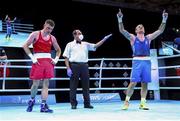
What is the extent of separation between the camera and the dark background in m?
11.5

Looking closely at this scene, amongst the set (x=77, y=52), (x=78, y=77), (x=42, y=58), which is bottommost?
(x=78, y=77)

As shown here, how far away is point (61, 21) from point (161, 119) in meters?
8.35

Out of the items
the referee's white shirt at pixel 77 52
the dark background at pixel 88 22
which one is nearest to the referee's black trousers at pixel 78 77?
the referee's white shirt at pixel 77 52

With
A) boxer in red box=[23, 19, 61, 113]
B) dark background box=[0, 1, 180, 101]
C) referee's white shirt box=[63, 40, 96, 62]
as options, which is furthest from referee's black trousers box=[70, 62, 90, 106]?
dark background box=[0, 1, 180, 101]

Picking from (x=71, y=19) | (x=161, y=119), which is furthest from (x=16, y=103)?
(x=71, y=19)

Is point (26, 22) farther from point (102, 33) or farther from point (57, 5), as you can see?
point (102, 33)

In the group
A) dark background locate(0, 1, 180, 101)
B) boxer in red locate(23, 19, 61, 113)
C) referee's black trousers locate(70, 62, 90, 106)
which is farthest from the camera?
dark background locate(0, 1, 180, 101)

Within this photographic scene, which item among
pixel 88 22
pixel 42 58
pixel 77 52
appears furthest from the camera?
pixel 88 22

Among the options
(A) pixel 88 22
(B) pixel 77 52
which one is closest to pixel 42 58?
(B) pixel 77 52

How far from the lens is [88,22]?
501 inches

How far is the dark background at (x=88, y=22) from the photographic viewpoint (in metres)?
11.5

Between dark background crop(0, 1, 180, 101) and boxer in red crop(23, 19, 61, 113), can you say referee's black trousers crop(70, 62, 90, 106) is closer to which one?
boxer in red crop(23, 19, 61, 113)

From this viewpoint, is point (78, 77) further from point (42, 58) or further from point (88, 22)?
point (88, 22)

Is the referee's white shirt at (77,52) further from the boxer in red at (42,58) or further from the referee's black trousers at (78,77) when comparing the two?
the boxer in red at (42,58)
